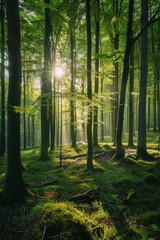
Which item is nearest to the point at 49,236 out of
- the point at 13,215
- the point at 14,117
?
the point at 13,215

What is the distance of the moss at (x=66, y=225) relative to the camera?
2.12 meters

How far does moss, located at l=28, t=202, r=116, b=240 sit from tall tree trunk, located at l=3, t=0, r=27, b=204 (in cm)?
127

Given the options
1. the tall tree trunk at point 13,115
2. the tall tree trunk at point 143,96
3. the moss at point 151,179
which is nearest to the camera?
the tall tree trunk at point 13,115

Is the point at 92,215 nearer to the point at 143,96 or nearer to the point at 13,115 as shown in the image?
the point at 13,115

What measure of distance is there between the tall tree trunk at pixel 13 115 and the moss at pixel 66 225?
1272 mm

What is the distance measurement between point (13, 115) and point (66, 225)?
9.71 feet

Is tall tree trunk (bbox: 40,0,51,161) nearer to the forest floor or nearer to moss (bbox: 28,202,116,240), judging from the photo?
the forest floor

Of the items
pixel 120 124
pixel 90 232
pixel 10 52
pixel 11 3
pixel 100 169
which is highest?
pixel 11 3

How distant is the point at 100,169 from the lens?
252 inches

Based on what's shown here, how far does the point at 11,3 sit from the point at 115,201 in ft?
20.8

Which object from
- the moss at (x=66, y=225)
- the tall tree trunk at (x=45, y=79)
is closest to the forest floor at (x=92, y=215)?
the moss at (x=66, y=225)

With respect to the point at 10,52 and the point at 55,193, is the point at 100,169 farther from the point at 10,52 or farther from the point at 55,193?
the point at 10,52

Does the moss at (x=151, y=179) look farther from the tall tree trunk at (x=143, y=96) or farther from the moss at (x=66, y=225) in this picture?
the tall tree trunk at (x=143, y=96)

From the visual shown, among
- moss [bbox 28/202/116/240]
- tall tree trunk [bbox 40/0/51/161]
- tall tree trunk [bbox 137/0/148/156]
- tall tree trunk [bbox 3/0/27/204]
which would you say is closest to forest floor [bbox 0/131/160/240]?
moss [bbox 28/202/116/240]
